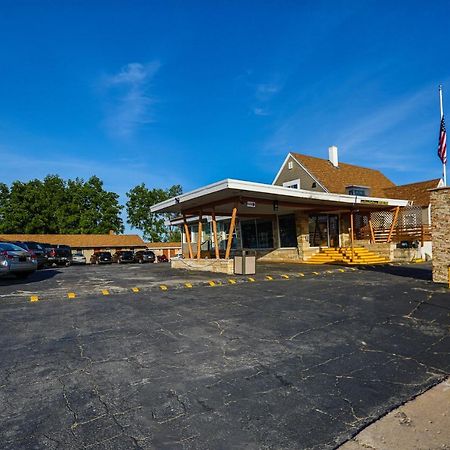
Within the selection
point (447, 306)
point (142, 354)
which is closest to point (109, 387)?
point (142, 354)

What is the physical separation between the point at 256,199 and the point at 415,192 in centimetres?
1839

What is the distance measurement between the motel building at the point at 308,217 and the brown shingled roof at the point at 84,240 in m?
23.6

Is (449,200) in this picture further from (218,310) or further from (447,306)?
(218,310)

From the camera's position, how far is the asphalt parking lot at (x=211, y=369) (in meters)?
3.33

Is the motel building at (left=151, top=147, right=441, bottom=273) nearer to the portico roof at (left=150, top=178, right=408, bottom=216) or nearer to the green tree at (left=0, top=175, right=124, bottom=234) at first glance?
the portico roof at (left=150, top=178, right=408, bottom=216)

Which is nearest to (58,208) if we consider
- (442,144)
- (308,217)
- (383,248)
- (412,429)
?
(308,217)

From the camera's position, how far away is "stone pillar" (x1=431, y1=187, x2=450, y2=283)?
1188 cm

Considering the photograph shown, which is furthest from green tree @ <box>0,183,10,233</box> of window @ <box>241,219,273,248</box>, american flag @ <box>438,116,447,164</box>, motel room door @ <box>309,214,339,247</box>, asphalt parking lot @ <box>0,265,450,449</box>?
american flag @ <box>438,116,447,164</box>

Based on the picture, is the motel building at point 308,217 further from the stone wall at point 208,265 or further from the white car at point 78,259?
the white car at point 78,259

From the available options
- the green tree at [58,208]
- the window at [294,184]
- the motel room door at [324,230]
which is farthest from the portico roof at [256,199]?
the green tree at [58,208]

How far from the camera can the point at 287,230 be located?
81.4ft

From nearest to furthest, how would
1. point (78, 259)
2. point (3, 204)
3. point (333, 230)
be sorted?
point (333, 230), point (78, 259), point (3, 204)

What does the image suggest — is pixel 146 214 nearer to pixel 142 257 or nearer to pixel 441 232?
pixel 142 257

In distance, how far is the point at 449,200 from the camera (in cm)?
1184
